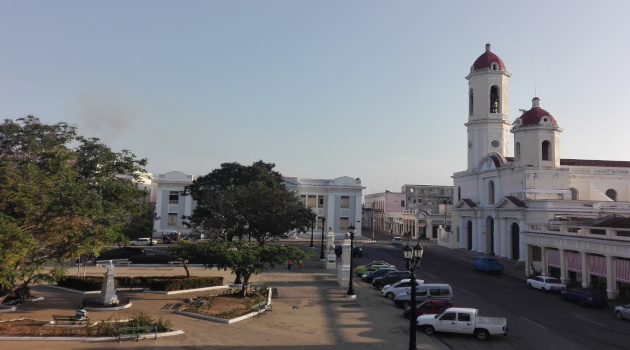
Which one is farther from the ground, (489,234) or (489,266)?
(489,234)

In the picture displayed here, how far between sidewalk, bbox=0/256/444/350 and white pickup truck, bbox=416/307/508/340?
0.58 metres

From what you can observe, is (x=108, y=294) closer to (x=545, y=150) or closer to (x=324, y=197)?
(x=545, y=150)

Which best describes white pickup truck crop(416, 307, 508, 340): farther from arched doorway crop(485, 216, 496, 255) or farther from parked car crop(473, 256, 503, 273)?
arched doorway crop(485, 216, 496, 255)

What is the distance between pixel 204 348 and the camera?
1465cm

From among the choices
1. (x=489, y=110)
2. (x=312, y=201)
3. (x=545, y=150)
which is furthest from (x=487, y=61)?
(x=312, y=201)

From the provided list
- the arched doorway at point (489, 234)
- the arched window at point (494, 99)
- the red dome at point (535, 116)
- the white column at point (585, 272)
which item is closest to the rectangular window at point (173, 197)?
the arched doorway at point (489, 234)

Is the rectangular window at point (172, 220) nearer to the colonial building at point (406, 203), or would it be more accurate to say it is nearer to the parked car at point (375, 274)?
the colonial building at point (406, 203)

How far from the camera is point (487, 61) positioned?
53.4m

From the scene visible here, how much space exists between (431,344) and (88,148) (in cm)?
2120

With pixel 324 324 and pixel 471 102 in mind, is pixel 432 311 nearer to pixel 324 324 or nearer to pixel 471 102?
pixel 324 324

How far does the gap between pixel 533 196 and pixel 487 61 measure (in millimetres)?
19317

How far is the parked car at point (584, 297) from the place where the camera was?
917 inches

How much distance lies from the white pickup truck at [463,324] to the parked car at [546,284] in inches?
506

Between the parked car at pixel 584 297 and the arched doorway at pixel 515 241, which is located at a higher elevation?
the arched doorway at pixel 515 241
